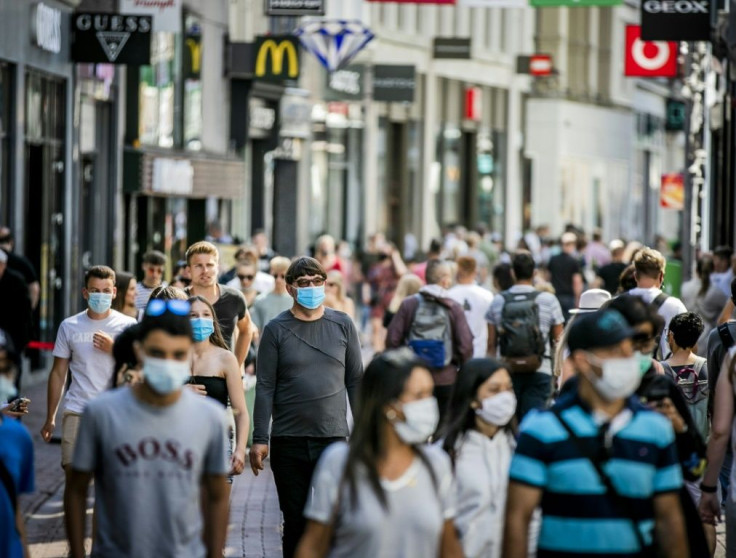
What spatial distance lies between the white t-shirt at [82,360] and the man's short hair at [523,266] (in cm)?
455

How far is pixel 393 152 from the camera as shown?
1886 inches

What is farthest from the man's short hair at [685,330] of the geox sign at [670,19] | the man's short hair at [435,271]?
the geox sign at [670,19]

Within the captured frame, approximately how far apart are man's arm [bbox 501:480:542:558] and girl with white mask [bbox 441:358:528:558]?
376 millimetres

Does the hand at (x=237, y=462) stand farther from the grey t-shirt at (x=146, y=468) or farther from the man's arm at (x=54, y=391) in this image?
the grey t-shirt at (x=146, y=468)

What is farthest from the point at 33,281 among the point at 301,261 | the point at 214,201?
the point at 214,201

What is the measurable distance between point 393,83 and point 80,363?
30.5 m

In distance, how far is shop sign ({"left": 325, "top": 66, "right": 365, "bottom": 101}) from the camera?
135ft

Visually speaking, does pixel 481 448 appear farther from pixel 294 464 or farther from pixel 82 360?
pixel 82 360

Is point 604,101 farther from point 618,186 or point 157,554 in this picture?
point 157,554

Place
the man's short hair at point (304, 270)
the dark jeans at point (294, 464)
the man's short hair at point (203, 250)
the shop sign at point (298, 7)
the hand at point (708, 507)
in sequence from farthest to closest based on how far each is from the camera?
the shop sign at point (298, 7)
the man's short hair at point (203, 250)
the man's short hair at point (304, 270)
the dark jeans at point (294, 464)
the hand at point (708, 507)

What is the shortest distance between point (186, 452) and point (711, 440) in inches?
109

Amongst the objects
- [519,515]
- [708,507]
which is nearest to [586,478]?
[519,515]

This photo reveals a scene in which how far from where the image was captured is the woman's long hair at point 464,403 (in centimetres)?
667

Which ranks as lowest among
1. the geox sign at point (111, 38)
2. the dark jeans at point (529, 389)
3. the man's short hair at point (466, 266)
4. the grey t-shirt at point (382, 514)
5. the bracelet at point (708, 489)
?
the dark jeans at point (529, 389)
